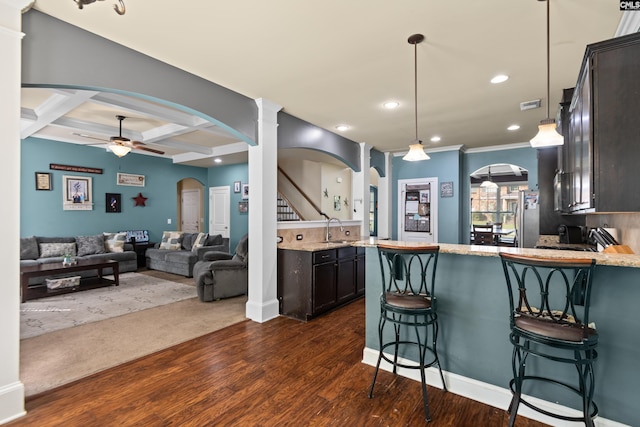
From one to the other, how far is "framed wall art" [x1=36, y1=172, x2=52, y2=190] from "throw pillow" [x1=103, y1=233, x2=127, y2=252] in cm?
142

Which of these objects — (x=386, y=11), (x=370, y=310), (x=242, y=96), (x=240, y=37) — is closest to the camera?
(x=386, y=11)

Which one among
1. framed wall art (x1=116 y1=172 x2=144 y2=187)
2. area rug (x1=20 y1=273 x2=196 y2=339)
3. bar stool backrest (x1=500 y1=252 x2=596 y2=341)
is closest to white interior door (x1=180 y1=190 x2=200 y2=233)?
framed wall art (x1=116 y1=172 x2=144 y2=187)

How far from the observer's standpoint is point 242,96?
3584 millimetres

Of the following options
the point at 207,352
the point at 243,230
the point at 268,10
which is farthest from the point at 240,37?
the point at 243,230

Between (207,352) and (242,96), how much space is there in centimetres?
279

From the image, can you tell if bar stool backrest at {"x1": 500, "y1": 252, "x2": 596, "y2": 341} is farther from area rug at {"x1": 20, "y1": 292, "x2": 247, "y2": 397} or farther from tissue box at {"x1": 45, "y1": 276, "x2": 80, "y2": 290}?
tissue box at {"x1": 45, "y1": 276, "x2": 80, "y2": 290}

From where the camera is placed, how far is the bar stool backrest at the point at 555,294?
4.93 feet

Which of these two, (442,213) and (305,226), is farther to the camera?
(442,213)

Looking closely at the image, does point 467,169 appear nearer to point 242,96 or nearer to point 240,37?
point 242,96

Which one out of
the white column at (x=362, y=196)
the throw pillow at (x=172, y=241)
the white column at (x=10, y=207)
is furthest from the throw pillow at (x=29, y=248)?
the white column at (x=362, y=196)

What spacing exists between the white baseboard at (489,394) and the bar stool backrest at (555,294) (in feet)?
1.94

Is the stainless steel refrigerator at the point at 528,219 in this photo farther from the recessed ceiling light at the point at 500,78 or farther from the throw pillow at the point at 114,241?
the throw pillow at the point at 114,241

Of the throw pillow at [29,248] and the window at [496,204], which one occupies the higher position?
the window at [496,204]

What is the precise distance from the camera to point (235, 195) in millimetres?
8602
